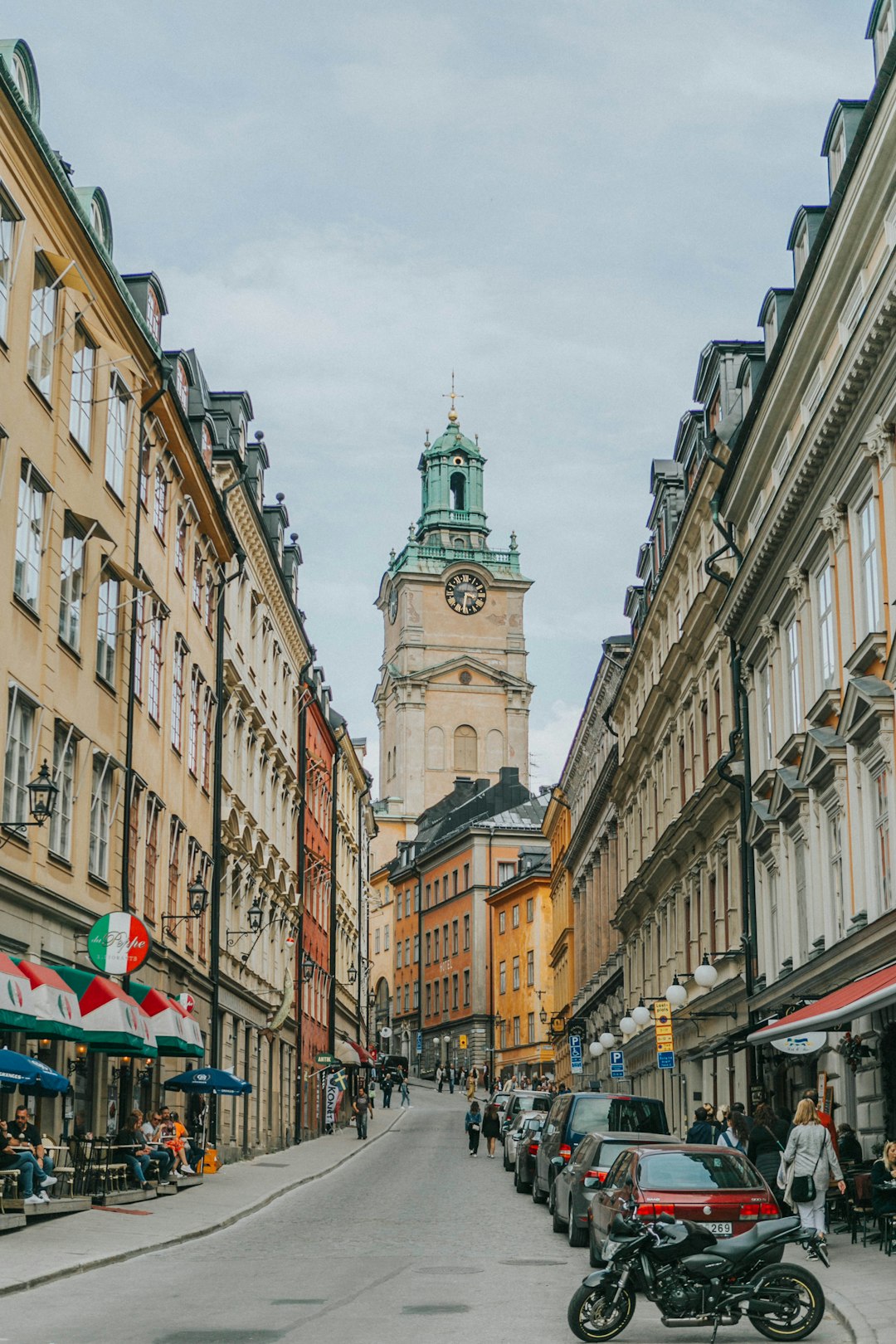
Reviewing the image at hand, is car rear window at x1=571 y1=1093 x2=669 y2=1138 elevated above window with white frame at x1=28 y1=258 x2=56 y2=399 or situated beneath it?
situated beneath

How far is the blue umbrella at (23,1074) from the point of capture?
19.8 metres

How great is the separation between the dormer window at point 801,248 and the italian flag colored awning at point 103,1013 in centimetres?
1613

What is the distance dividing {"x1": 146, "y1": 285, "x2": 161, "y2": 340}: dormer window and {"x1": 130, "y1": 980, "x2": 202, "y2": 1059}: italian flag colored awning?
12655 mm

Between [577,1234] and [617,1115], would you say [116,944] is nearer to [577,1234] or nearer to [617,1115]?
[617,1115]

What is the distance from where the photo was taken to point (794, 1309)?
501 inches

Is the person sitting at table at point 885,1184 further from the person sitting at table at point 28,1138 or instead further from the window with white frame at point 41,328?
the window with white frame at point 41,328

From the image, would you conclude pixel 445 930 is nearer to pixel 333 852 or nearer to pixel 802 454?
pixel 333 852

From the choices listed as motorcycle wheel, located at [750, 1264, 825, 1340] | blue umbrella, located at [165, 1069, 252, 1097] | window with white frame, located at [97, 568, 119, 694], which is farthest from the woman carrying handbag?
blue umbrella, located at [165, 1069, 252, 1097]

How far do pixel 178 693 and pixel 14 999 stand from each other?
1597cm

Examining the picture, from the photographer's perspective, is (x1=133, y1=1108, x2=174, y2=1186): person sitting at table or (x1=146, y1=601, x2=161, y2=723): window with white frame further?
(x1=146, y1=601, x2=161, y2=723): window with white frame

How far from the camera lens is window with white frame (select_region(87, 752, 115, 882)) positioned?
28375mm

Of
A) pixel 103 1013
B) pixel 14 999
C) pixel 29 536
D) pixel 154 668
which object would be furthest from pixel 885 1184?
pixel 154 668

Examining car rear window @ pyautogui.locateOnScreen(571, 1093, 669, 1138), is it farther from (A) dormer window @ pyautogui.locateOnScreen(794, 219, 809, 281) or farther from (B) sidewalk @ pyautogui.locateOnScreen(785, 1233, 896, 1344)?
(A) dormer window @ pyautogui.locateOnScreen(794, 219, 809, 281)

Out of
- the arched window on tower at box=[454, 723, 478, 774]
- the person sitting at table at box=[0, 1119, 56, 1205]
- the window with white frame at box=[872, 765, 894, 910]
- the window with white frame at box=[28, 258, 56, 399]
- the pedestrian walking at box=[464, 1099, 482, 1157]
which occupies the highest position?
the arched window on tower at box=[454, 723, 478, 774]
